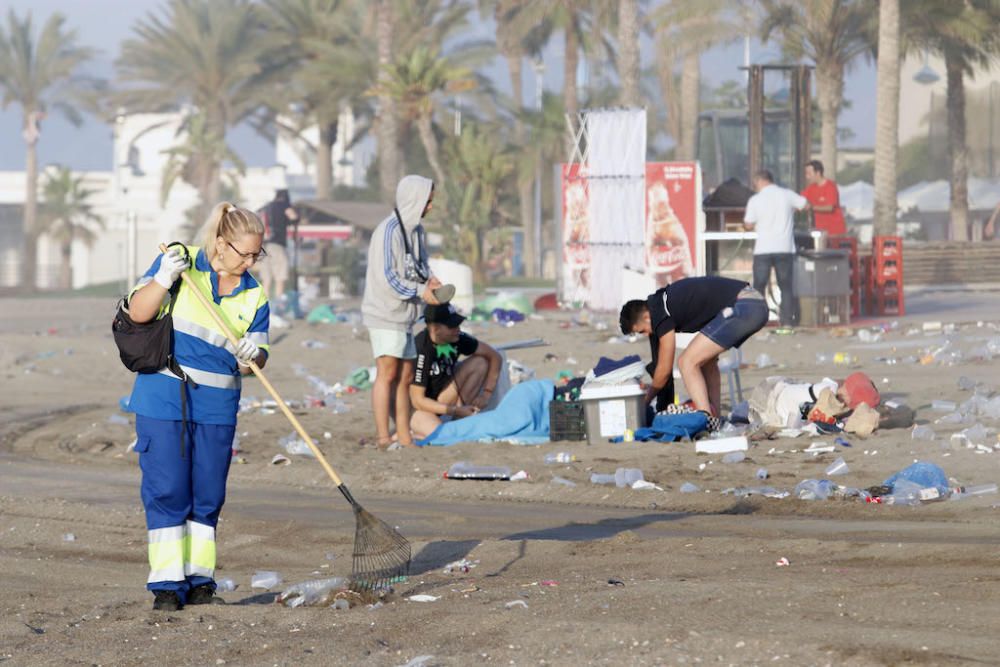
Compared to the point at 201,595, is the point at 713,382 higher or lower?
higher

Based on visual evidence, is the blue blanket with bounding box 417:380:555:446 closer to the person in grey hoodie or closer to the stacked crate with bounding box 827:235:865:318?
the person in grey hoodie

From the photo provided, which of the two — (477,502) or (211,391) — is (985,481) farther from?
(211,391)

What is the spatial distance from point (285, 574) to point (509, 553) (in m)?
1.00

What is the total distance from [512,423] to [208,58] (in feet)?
154

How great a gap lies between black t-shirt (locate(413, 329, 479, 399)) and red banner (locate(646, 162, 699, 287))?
12.9 metres

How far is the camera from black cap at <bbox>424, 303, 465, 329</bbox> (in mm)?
11102

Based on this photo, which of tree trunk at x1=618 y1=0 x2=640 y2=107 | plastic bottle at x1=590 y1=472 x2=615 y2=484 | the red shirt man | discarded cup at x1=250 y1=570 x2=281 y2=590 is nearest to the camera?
discarded cup at x1=250 y1=570 x2=281 y2=590

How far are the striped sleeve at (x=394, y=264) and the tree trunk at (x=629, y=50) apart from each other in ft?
91.0

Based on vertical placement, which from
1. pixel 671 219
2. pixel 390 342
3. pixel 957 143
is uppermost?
pixel 957 143

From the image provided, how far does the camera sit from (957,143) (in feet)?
150

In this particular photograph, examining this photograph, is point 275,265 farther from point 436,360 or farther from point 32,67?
point 32,67

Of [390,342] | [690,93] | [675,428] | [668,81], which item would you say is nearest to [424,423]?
[390,342]

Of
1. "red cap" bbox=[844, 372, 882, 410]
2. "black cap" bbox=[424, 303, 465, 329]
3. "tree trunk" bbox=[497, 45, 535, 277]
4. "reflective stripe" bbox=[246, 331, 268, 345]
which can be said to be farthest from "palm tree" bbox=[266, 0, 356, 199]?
"reflective stripe" bbox=[246, 331, 268, 345]

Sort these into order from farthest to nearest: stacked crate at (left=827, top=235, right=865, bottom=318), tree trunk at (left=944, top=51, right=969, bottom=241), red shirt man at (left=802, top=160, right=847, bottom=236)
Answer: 1. tree trunk at (left=944, top=51, right=969, bottom=241)
2. stacked crate at (left=827, top=235, right=865, bottom=318)
3. red shirt man at (left=802, top=160, right=847, bottom=236)
